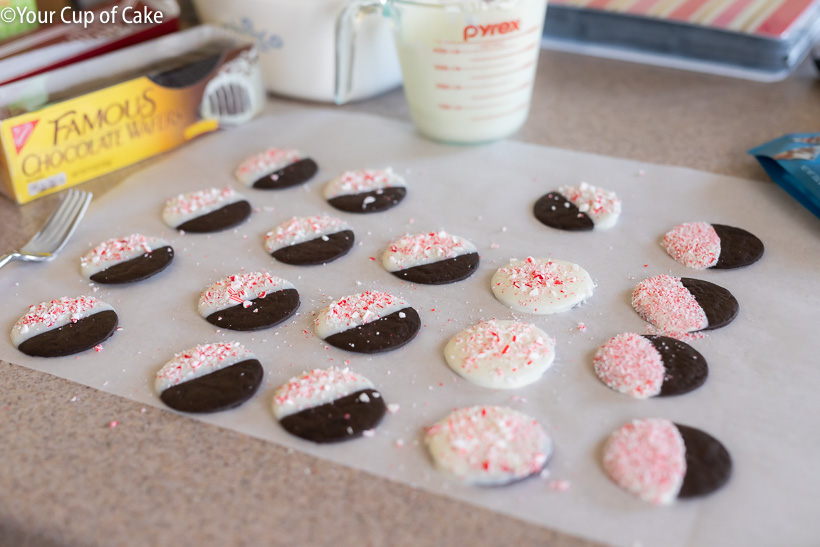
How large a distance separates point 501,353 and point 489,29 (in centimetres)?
51

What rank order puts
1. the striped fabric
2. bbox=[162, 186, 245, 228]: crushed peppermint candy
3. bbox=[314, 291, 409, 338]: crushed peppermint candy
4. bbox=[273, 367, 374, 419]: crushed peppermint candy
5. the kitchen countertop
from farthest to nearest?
the striped fabric
bbox=[162, 186, 245, 228]: crushed peppermint candy
bbox=[314, 291, 409, 338]: crushed peppermint candy
bbox=[273, 367, 374, 419]: crushed peppermint candy
the kitchen countertop

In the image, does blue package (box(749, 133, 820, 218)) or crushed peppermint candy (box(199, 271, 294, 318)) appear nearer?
crushed peppermint candy (box(199, 271, 294, 318))

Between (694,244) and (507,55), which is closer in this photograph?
(694,244)

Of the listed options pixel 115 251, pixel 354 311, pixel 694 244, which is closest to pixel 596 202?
pixel 694 244

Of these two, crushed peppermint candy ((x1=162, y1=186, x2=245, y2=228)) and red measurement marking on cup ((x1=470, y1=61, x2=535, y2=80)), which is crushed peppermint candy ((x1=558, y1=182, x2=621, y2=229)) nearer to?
red measurement marking on cup ((x1=470, y1=61, x2=535, y2=80))

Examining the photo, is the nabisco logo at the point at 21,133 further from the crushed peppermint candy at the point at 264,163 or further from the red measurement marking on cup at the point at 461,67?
the red measurement marking on cup at the point at 461,67

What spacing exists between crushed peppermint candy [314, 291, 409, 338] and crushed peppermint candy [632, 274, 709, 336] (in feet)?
0.89

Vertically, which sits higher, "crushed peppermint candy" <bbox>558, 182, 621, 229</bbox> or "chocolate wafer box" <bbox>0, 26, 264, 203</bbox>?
"chocolate wafer box" <bbox>0, 26, 264, 203</bbox>

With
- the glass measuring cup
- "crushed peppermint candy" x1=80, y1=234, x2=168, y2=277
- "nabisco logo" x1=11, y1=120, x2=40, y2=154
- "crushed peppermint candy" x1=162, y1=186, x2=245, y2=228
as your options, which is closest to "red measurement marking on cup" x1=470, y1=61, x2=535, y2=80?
the glass measuring cup

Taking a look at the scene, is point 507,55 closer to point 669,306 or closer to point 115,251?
point 669,306

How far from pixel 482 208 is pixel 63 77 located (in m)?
0.69

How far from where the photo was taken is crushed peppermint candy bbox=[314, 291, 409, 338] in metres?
0.78

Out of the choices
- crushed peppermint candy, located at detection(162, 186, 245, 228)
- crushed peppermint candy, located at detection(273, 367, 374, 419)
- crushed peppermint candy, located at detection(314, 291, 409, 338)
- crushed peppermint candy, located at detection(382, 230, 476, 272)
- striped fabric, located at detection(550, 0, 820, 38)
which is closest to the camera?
crushed peppermint candy, located at detection(273, 367, 374, 419)

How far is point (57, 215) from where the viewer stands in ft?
3.20
